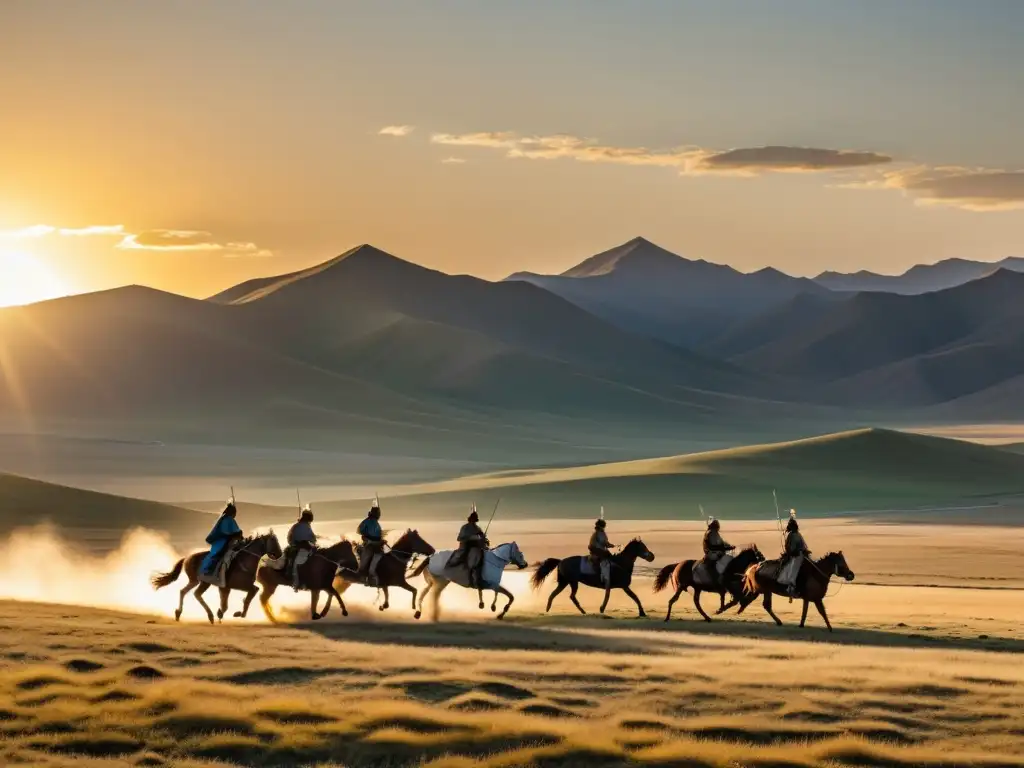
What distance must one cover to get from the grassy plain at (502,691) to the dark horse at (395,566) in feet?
3.05

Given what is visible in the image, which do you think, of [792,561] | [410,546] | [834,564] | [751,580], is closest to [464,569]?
[410,546]

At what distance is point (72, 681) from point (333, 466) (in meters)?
119

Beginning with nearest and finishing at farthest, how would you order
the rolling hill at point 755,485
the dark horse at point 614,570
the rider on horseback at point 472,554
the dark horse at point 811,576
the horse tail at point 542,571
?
the dark horse at point 811,576, the rider on horseback at point 472,554, the dark horse at point 614,570, the horse tail at point 542,571, the rolling hill at point 755,485

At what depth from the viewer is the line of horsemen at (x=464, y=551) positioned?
3259cm

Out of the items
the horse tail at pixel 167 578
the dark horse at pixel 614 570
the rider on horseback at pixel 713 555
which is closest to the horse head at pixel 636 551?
the dark horse at pixel 614 570

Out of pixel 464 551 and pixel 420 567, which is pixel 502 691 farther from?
pixel 420 567

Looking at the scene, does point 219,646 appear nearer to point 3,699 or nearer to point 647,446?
point 3,699

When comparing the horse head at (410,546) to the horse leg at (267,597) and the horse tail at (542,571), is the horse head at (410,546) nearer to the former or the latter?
the horse leg at (267,597)

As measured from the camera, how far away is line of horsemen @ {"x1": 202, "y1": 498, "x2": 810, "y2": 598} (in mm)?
32594

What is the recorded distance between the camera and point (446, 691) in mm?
23641

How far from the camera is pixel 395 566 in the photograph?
113ft

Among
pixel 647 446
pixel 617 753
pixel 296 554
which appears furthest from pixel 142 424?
pixel 617 753

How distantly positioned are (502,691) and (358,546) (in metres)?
11.5

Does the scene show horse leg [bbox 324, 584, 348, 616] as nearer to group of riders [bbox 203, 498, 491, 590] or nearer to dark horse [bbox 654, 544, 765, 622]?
group of riders [bbox 203, 498, 491, 590]
